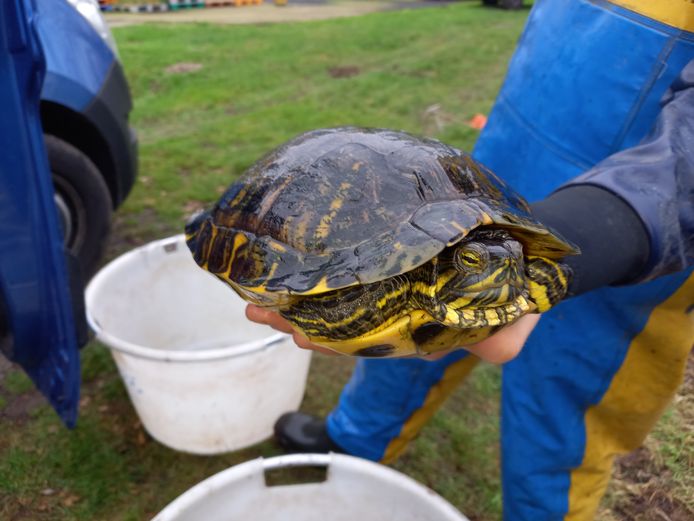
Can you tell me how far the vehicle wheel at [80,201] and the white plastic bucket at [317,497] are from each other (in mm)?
1697

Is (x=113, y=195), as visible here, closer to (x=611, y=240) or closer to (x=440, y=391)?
(x=440, y=391)

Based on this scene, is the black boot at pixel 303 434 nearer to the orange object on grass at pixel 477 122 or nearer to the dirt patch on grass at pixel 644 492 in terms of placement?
the dirt patch on grass at pixel 644 492

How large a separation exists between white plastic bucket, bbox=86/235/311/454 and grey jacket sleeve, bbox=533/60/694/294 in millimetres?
1264

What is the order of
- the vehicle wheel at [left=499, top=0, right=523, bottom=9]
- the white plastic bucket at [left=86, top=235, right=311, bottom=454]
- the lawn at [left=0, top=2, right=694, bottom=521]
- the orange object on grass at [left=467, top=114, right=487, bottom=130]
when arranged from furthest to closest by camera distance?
1. the vehicle wheel at [left=499, top=0, right=523, bottom=9]
2. the orange object on grass at [left=467, top=114, right=487, bottom=130]
3. the lawn at [left=0, top=2, right=694, bottom=521]
4. the white plastic bucket at [left=86, top=235, right=311, bottom=454]

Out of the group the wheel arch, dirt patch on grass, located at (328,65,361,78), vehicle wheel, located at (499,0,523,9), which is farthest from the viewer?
vehicle wheel, located at (499,0,523,9)

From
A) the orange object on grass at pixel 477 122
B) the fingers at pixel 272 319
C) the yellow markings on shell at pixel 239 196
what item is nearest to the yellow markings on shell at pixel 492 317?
the fingers at pixel 272 319

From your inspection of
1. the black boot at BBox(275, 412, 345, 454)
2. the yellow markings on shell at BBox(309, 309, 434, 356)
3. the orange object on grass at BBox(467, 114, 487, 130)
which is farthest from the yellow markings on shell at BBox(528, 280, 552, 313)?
the orange object on grass at BBox(467, 114, 487, 130)

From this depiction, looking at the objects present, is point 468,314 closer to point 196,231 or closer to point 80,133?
point 196,231

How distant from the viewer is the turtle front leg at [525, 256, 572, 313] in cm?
125

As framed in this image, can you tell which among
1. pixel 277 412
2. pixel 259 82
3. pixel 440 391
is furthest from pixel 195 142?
pixel 440 391

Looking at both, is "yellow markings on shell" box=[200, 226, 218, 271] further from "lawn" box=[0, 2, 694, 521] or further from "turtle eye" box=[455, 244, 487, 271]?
"lawn" box=[0, 2, 694, 521]

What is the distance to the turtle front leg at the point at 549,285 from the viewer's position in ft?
4.11

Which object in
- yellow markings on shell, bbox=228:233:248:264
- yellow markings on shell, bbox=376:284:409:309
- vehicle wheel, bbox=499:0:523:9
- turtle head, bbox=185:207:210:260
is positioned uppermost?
yellow markings on shell, bbox=376:284:409:309

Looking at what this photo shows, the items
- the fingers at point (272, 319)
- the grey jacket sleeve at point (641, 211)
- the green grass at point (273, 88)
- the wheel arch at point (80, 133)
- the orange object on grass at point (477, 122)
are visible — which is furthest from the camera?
the orange object on grass at point (477, 122)
